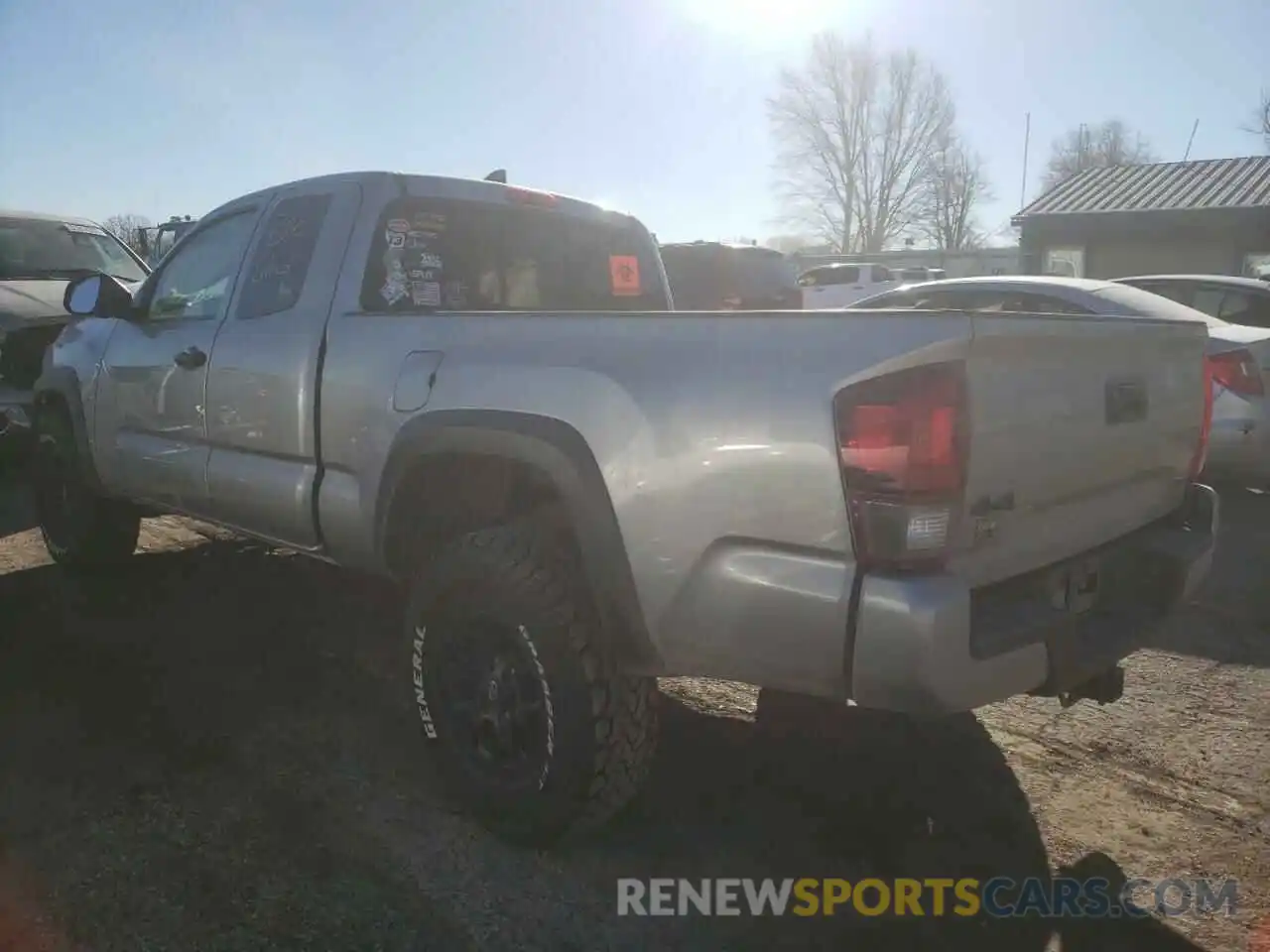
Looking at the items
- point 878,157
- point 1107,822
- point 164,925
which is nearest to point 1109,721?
point 1107,822

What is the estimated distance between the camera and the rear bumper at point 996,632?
1.97 meters

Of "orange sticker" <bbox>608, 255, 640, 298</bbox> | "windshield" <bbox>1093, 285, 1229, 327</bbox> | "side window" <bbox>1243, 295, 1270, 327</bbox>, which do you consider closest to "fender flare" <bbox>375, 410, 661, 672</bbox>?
"orange sticker" <bbox>608, 255, 640, 298</bbox>

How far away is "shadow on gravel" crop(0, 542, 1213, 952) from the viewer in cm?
239

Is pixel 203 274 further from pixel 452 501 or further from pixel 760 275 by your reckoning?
pixel 760 275

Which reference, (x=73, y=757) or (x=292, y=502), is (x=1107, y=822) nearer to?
(x=292, y=502)

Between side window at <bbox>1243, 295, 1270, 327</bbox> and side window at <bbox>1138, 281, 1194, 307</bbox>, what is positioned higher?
side window at <bbox>1138, 281, 1194, 307</bbox>

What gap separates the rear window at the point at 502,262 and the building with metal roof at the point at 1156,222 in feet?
57.9

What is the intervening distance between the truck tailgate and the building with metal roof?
1799 centimetres

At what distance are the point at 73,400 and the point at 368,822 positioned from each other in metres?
3.07

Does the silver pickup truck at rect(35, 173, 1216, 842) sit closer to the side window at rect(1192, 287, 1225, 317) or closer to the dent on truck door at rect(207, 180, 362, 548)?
the dent on truck door at rect(207, 180, 362, 548)

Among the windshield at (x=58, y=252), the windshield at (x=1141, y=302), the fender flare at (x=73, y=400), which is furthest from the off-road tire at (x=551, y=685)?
the windshield at (x=58, y=252)

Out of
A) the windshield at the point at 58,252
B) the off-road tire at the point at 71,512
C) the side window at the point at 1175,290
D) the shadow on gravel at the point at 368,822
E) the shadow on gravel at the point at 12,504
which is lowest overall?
the shadow on gravel at the point at 12,504

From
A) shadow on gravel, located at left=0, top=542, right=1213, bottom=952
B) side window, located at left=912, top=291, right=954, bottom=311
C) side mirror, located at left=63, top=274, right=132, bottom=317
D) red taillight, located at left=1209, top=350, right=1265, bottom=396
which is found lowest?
shadow on gravel, located at left=0, top=542, right=1213, bottom=952

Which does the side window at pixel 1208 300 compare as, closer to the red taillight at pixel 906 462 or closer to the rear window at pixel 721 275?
the red taillight at pixel 906 462
